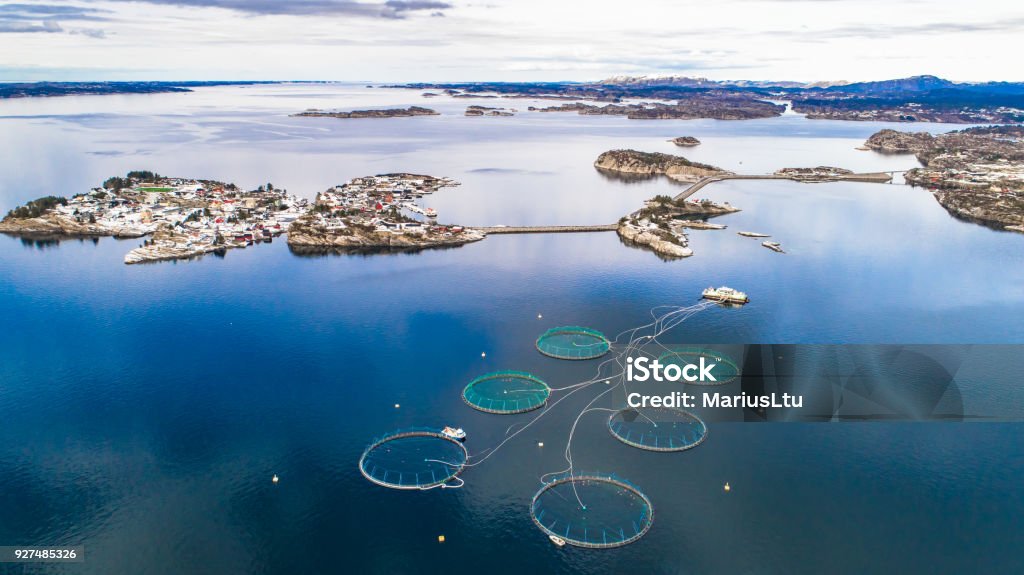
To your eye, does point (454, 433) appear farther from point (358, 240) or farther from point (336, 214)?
point (336, 214)

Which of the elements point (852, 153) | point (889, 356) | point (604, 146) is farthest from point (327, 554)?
point (852, 153)

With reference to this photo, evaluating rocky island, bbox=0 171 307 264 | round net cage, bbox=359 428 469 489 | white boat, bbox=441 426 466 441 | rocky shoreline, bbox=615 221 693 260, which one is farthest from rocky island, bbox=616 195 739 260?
rocky island, bbox=0 171 307 264

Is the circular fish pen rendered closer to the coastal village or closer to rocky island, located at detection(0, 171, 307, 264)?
the coastal village

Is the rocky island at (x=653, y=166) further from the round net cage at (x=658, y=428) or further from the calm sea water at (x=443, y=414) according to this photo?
the round net cage at (x=658, y=428)

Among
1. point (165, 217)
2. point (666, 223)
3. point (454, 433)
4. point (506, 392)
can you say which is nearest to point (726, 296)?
point (506, 392)

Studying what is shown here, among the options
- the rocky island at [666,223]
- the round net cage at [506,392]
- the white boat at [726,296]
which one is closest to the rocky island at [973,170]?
the rocky island at [666,223]

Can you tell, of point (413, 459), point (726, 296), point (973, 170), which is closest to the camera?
point (413, 459)
